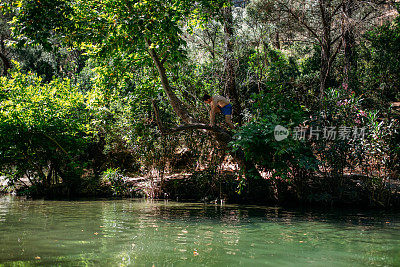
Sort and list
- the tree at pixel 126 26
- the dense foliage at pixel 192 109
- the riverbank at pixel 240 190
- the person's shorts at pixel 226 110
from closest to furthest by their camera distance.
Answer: the tree at pixel 126 26 < the dense foliage at pixel 192 109 < the riverbank at pixel 240 190 < the person's shorts at pixel 226 110

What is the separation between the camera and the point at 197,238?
599 centimetres

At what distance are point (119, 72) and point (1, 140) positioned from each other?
15.6 ft

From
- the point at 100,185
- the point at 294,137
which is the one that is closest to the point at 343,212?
the point at 294,137

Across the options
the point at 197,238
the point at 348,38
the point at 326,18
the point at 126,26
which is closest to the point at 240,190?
the point at 197,238

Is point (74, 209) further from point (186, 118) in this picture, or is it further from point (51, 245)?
point (51, 245)

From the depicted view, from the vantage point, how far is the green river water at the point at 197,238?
4519 millimetres

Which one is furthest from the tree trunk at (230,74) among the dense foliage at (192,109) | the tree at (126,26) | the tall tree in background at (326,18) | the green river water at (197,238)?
the green river water at (197,238)

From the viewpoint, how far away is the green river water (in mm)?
4519

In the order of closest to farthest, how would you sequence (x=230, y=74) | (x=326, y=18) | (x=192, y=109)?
(x=192, y=109) → (x=230, y=74) → (x=326, y=18)

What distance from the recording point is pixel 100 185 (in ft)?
47.1

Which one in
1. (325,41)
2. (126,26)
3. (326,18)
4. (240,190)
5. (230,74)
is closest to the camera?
(126,26)

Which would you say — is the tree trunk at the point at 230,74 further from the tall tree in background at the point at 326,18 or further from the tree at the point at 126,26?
the tall tree in background at the point at 326,18

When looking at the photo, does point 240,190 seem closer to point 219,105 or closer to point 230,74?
point 219,105

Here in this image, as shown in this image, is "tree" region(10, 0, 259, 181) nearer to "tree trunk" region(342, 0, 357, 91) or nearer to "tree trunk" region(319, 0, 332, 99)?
"tree trunk" region(319, 0, 332, 99)
